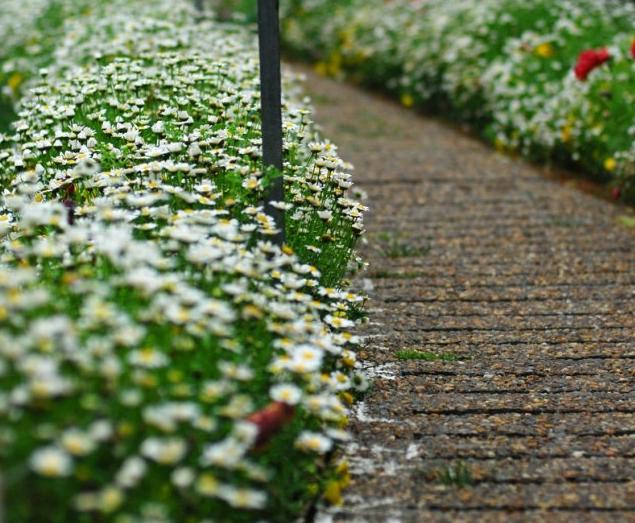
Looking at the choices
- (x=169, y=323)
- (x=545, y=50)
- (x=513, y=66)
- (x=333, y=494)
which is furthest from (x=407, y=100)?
(x=169, y=323)

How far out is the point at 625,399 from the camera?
12.8 feet

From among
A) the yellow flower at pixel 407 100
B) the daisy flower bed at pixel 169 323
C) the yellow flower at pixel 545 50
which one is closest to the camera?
the daisy flower bed at pixel 169 323

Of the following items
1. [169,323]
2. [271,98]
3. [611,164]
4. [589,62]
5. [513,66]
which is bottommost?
[169,323]

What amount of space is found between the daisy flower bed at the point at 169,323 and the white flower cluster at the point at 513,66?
2973 mm

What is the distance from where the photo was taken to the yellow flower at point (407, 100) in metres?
10.9

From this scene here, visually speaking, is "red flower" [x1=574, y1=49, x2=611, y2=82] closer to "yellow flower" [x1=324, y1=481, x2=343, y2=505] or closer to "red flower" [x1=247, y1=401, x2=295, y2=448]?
"yellow flower" [x1=324, y1=481, x2=343, y2=505]

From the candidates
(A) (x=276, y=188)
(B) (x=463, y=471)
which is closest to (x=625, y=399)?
(B) (x=463, y=471)

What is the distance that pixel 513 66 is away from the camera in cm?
895

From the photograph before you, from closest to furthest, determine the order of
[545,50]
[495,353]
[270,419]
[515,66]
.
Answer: [270,419] < [495,353] < [545,50] < [515,66]

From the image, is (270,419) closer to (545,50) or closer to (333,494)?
(333,494)

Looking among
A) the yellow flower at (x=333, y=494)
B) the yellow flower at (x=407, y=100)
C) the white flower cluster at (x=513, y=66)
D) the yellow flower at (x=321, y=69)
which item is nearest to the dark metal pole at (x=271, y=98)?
the yellow flower at (x=333, y=494)

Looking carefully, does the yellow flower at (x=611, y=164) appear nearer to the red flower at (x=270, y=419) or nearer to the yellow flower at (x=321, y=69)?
the red flower at (x=270, y=419)

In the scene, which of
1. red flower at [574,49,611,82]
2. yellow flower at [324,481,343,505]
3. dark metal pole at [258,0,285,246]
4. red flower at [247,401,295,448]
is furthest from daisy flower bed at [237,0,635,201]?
red flower at [247,401,295,448]

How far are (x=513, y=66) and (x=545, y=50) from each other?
0.32m
